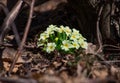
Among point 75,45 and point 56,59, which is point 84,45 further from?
point 56,59

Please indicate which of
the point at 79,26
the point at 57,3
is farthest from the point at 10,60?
the point at 57,3

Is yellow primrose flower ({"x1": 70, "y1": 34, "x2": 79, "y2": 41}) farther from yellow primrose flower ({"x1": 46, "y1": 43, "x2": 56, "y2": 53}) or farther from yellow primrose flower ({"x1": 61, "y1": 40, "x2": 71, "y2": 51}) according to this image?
yellow primrose flower ({"x1": 46, "y1": 43, "x2": 56, "y2": 53})

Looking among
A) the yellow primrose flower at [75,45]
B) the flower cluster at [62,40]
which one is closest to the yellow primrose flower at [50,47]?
the flower cluster at [62,40]

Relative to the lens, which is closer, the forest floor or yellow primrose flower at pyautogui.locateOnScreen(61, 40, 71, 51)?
the forest floor

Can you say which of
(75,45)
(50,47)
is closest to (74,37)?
(75,45)

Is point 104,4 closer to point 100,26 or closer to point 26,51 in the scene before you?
point 100,26

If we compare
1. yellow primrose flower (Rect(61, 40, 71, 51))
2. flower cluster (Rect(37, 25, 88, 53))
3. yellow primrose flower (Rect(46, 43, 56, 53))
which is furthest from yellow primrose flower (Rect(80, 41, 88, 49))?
yellow primrose flower (Rect(46, 43, 56, 53))

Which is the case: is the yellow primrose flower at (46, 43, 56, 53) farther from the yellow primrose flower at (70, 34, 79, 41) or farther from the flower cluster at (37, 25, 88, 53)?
the yellow primrose flower at (70, 34, 79, 41)

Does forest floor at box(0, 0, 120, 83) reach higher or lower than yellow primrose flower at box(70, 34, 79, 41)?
lower
